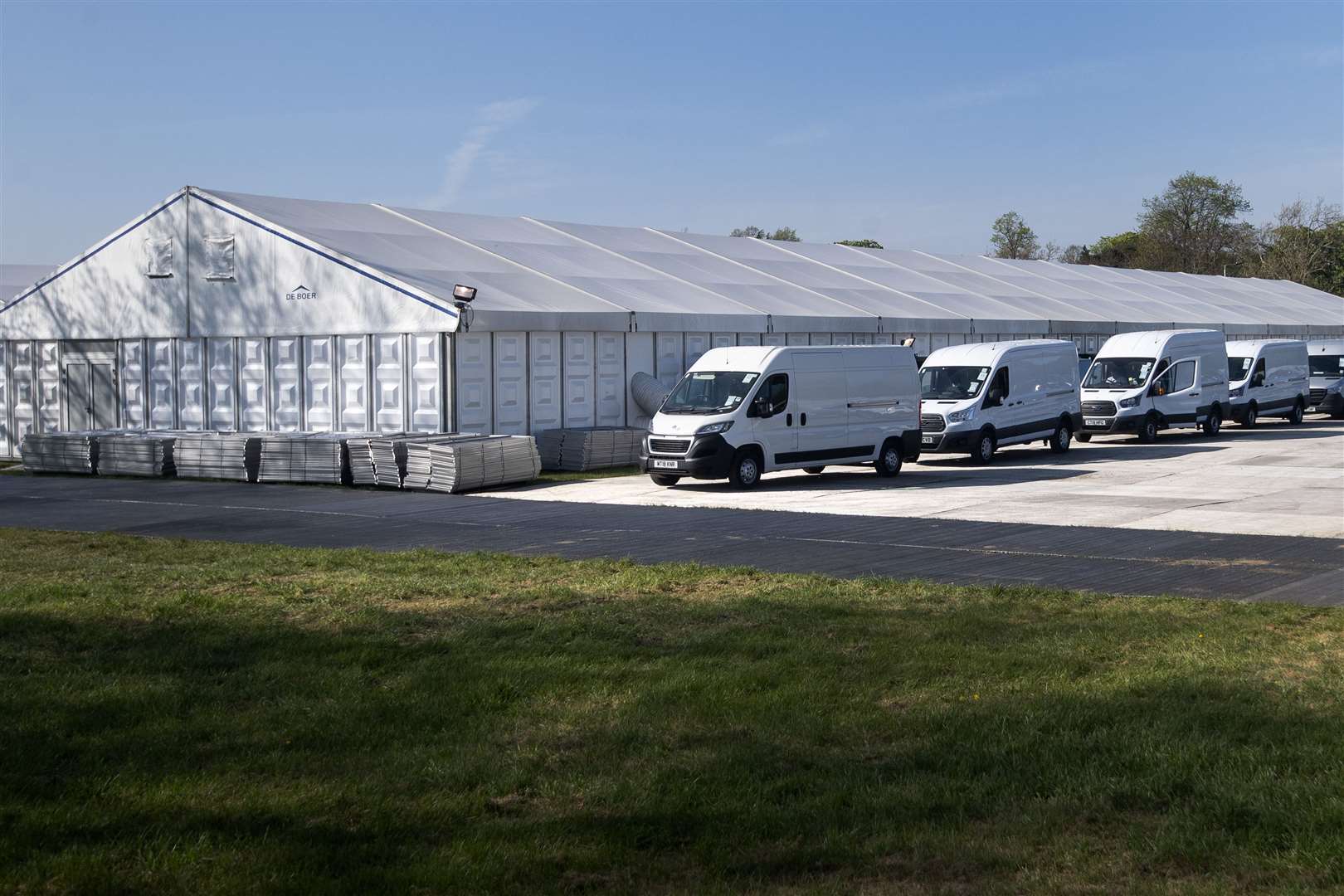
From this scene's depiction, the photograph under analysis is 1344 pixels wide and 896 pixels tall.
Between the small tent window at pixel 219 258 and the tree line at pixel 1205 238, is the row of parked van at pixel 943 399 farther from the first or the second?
the tree line at pixel 1205 238

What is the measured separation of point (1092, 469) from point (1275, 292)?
46.8 meters

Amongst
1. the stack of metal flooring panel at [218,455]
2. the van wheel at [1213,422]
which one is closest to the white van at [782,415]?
the stack of metal flooring panel at [218,455]

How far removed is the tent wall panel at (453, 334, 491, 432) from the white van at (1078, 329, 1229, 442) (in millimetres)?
14638

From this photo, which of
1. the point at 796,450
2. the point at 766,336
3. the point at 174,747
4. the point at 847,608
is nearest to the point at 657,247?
the point at 766,336

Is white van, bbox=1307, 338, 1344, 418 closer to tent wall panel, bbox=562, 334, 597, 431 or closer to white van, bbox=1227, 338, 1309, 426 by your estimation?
white van, bbox=1227, 338, 1309, 426

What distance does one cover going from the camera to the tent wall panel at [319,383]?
3075cm

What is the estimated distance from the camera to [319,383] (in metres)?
31.0

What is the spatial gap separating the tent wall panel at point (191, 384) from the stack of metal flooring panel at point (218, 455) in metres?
4.38

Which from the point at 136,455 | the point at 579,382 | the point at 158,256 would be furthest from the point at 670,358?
the point at 158,256

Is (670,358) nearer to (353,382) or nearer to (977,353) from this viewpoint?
(977,353)

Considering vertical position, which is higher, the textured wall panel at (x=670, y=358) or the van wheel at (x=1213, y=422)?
the textured wall panel at (x=670, y=358)

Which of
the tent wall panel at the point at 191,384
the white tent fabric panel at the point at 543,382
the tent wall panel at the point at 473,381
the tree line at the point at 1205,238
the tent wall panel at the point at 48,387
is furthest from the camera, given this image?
the tree line at the point at 1205,238

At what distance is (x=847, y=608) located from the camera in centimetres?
1111

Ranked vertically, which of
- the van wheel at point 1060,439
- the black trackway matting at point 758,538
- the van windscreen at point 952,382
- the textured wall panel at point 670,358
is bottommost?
the black trackway matting at point 758,538
